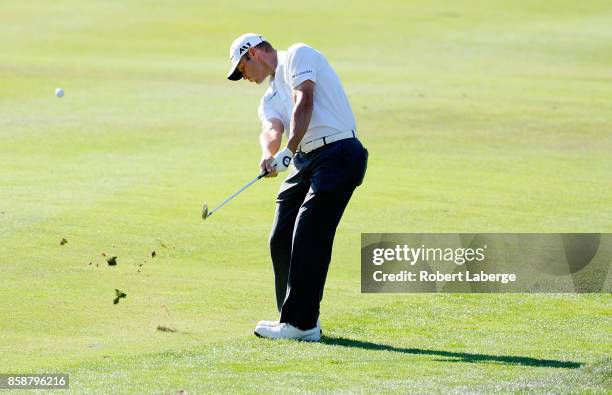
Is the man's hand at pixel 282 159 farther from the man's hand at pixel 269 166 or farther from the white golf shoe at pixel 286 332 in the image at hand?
the white golf shoe at pixel 286 332

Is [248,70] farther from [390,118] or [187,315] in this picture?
[390,118]

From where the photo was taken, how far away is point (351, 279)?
33.8 ft

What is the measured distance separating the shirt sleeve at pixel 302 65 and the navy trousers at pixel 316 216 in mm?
508

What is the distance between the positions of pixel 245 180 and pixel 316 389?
29.8 ft

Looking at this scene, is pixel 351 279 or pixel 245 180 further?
pixel 245 180

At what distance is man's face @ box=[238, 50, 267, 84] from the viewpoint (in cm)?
818

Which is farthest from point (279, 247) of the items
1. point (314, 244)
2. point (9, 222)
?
point (9, 222)

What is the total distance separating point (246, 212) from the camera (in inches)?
522

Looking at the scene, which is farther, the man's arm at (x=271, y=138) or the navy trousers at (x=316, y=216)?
the man's arm at (x=271, y=138)

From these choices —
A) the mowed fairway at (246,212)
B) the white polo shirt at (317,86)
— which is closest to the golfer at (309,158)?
the white polo shirt at (317,86)

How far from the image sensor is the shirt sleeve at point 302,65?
25.6 feet

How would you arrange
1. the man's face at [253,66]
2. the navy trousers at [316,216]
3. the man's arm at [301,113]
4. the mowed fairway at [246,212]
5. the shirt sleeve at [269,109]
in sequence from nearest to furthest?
the mowed fairway at [246,212] → the man's arm at [301,113] → the navy trousers at [316,216] → the man's face at [253,66] → the shirt sleeve at [269,109]

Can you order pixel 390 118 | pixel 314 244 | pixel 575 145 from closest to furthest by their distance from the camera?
pixel 314 244
pixel 575 145
pixel 390 118

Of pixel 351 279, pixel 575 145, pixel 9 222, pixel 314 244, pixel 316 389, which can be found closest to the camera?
pixel 316 389
